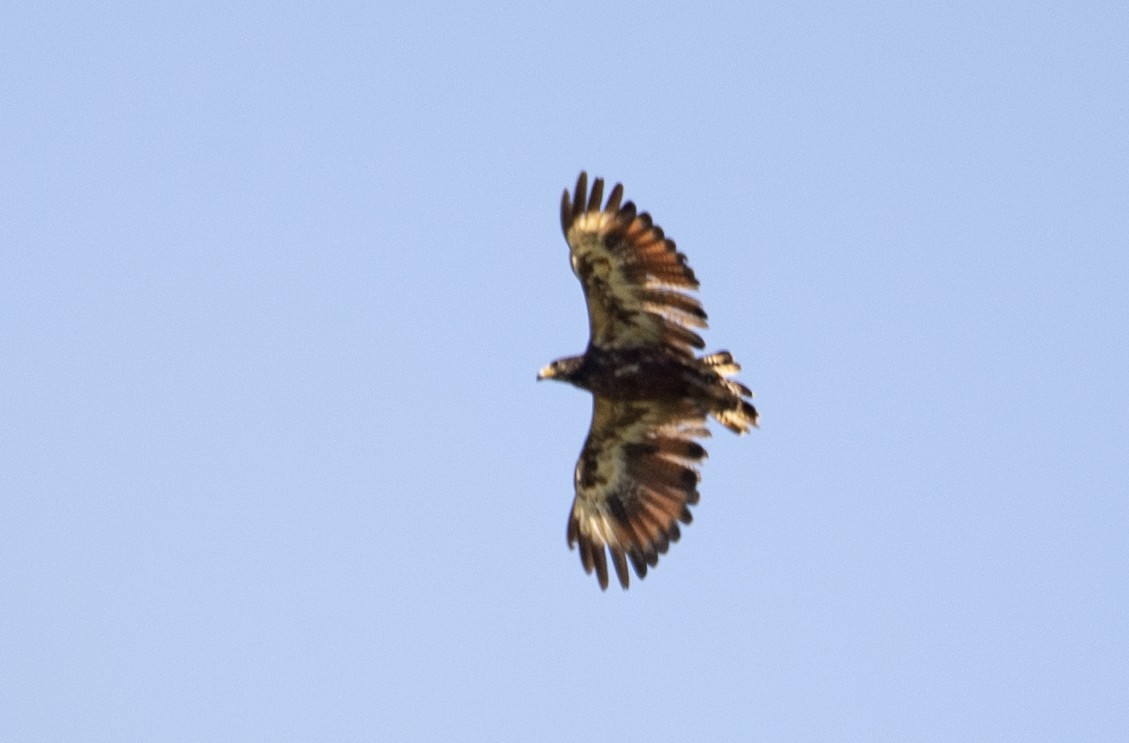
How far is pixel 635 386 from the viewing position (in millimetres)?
23547

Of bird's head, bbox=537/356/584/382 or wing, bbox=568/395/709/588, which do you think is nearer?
bird's head, bbox=537/356/584/382

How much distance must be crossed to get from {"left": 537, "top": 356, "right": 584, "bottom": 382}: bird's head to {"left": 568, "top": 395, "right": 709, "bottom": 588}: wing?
25.7 inches

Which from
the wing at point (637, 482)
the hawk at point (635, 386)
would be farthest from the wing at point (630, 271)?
the wing at point (637, 482)

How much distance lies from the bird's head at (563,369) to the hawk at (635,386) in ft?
0.04

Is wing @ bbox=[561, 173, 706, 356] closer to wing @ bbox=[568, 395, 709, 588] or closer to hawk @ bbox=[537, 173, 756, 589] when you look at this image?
hawk @ bbox=[537, 173, 756, 589]

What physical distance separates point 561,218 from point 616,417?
266 centimetres

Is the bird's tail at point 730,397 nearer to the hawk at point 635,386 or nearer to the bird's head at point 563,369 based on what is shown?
the hawk at point 635,386

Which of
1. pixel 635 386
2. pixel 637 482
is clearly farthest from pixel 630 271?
pixel 637 482

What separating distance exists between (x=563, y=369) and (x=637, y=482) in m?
1.84

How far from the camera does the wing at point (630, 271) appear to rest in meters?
23.1

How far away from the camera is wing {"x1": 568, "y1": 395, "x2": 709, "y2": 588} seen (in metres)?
24.2

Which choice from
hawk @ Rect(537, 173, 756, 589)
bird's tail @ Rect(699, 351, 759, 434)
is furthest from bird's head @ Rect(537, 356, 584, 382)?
bird's tail @ Rect(699, 351, 759, 434)

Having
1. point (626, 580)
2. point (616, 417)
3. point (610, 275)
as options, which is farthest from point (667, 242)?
point (626, 580)

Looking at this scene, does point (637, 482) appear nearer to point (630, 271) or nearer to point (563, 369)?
point (563, 369)
